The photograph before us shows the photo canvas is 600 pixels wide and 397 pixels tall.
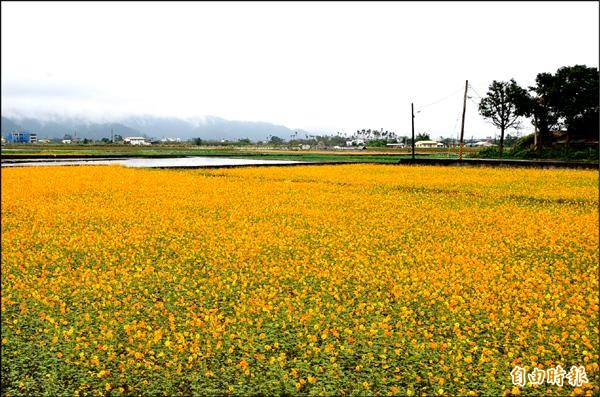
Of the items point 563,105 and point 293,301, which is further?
point 563,105

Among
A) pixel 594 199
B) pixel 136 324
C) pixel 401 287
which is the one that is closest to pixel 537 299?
pixel 401 287

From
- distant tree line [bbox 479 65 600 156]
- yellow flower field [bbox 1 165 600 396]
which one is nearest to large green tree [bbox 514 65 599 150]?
distant tree line [bbox 479 65 600 156]

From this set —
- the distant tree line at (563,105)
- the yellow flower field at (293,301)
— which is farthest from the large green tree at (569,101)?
the yellow flower field at (293,301)

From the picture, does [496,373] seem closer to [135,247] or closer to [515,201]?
[135,247]

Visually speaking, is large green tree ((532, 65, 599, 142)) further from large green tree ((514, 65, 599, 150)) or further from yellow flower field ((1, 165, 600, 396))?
yellow flower field ((1, 165, 600, 396))

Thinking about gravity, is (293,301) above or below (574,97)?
below

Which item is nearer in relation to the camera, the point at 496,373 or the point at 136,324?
the point at 496,373

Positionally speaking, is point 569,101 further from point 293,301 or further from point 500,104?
point 293,301

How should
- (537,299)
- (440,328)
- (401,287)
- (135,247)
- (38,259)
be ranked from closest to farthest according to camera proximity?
1. (440,328)
2. (537,299)
3. (401,287)
4. (38,259)
5. (135,247)

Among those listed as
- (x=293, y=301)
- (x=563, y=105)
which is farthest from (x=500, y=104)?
(x=293, y=301)

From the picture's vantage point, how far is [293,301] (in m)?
8.66

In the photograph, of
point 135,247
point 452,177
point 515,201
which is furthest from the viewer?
point 452,177

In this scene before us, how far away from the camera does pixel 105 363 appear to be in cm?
641

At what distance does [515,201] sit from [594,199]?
413cm
